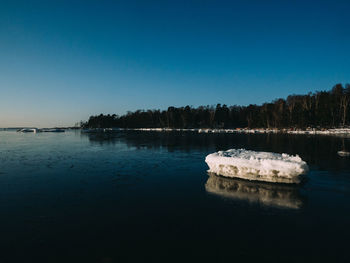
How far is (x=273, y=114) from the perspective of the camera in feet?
364

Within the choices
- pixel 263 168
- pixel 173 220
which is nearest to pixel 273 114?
pixel 263 168

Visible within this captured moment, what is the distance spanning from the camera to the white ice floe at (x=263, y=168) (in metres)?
13.4

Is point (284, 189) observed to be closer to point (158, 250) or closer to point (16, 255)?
point (158, 250)

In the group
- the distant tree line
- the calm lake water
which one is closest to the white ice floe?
the calm lake water

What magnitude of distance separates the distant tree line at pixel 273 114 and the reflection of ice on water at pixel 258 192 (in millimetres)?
92269

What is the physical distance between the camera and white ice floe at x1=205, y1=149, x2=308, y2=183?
526 inches

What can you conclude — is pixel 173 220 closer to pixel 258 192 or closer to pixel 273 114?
pixel 258 192

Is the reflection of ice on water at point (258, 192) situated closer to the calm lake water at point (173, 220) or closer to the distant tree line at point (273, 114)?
the calm lake water at point (173, 220)

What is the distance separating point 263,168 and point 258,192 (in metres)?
2.16

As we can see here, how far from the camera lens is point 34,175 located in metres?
17.7

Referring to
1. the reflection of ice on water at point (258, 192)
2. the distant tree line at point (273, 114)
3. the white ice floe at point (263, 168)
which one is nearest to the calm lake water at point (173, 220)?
the reflection of ice on water at point (258, 192)

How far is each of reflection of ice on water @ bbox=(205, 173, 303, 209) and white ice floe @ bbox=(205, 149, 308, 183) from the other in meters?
0.52

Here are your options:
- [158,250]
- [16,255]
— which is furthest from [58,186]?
[158,250]

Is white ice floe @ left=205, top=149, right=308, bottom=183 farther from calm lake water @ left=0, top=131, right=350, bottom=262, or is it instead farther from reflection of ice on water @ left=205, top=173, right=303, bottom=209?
calm lake water @ left=0, top=131, right=350, bottom=262
